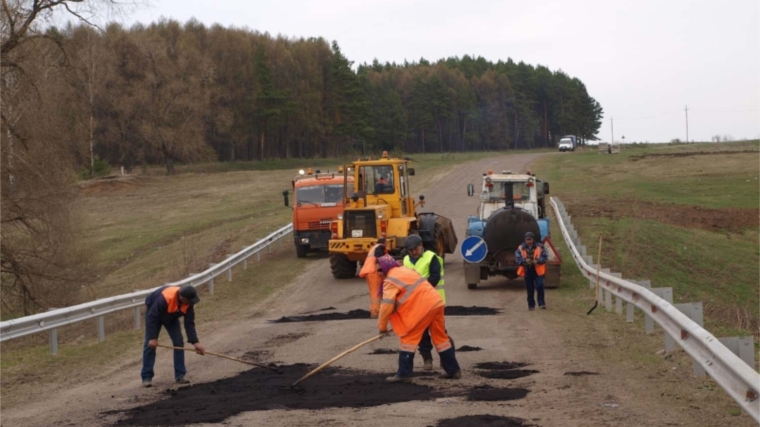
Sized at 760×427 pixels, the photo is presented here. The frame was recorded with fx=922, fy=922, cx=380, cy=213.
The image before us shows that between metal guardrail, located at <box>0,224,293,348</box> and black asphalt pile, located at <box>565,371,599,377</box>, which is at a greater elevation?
metal guardrail, located at <box>0,224,293,348</box>

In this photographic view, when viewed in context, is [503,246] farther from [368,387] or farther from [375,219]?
[368,387]

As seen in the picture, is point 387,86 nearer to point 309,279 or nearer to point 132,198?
point 132,198

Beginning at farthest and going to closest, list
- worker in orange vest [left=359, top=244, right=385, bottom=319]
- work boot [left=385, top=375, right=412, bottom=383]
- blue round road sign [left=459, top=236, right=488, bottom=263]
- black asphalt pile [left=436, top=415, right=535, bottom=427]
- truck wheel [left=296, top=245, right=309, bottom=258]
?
1. truck wheel [left=296, top=245, right=309, bottom=258]
2. blue round road sign [left=459, top=236, right=488, bottom=263]
3. worker in orange vest [left=359, top=244, right=385, bottom=319]
4. work boot [left=385, top=375, right=412, bottom=383]
5. black asphalt pile [left=436, top=415, right=535, bottom=427]

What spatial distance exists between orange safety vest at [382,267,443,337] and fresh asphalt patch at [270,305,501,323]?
7.01 metres

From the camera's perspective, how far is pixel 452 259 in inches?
1117

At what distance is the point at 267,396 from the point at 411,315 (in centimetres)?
190

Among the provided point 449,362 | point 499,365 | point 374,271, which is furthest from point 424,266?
point 499,365

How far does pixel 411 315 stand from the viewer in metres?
10.8

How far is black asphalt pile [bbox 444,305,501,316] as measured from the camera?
58.5 ft

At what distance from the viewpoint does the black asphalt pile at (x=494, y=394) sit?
9539mm

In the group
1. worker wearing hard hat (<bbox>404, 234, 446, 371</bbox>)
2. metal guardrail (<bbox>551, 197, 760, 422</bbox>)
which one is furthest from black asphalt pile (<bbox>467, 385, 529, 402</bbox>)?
metal guardrail (<bbox>551, 197, 760, 422</bbox>)

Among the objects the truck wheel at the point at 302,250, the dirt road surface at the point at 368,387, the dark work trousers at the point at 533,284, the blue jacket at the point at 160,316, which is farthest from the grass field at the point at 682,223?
the truck wheel at the point at 302,250

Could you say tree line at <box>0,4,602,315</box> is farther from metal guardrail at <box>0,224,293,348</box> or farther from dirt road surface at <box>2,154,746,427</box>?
dirt road surface at <box>2,154,746,427</box>

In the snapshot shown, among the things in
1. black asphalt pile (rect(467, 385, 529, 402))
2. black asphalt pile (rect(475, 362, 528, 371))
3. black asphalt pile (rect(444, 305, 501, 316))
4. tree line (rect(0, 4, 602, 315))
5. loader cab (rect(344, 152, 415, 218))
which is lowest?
black asphalt pile (rect(444, 305, 501, 316))
